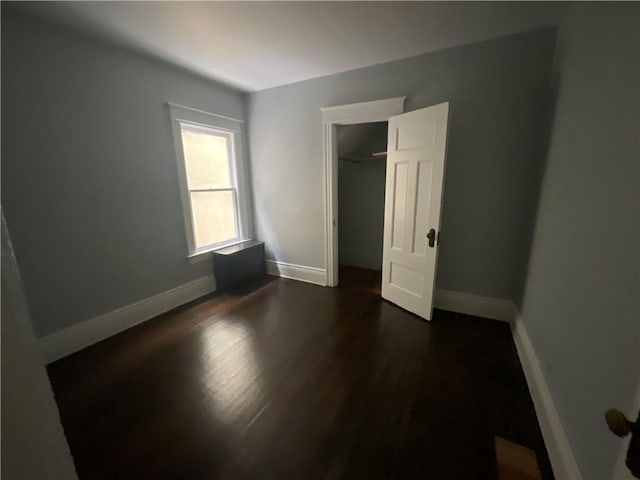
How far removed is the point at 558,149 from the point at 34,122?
3738 millimetres

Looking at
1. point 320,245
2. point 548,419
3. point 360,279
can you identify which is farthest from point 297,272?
point 548,419

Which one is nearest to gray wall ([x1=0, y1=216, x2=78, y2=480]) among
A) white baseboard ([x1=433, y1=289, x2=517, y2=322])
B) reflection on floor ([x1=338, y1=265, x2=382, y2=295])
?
white baseboard ([x1=433, y1=289, x2=517, y2=322])

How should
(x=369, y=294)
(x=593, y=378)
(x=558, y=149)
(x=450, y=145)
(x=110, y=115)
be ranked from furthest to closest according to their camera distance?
(x=369, y=294), (x=450, y=145), (x=110, y=115), (x=558, y=149), (x=593, y=378)

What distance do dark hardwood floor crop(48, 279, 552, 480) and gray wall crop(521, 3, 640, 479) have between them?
18.7 inches

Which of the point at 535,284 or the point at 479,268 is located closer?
the point at 535,284

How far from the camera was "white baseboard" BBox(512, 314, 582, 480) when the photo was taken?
48.5 inches

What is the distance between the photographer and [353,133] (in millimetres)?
3885

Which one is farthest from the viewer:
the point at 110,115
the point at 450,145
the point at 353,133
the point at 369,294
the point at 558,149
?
the point at 353,133

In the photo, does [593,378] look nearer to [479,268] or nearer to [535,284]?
[535,284]

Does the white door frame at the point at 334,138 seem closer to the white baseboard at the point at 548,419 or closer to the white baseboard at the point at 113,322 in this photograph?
the white baseboard at the point at 113,322

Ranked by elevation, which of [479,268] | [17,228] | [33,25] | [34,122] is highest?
[33,25]

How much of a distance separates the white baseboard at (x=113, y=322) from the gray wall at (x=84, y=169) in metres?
0.07

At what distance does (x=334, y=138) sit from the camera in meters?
3.21

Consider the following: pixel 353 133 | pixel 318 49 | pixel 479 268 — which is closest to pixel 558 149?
pixel 479 268
